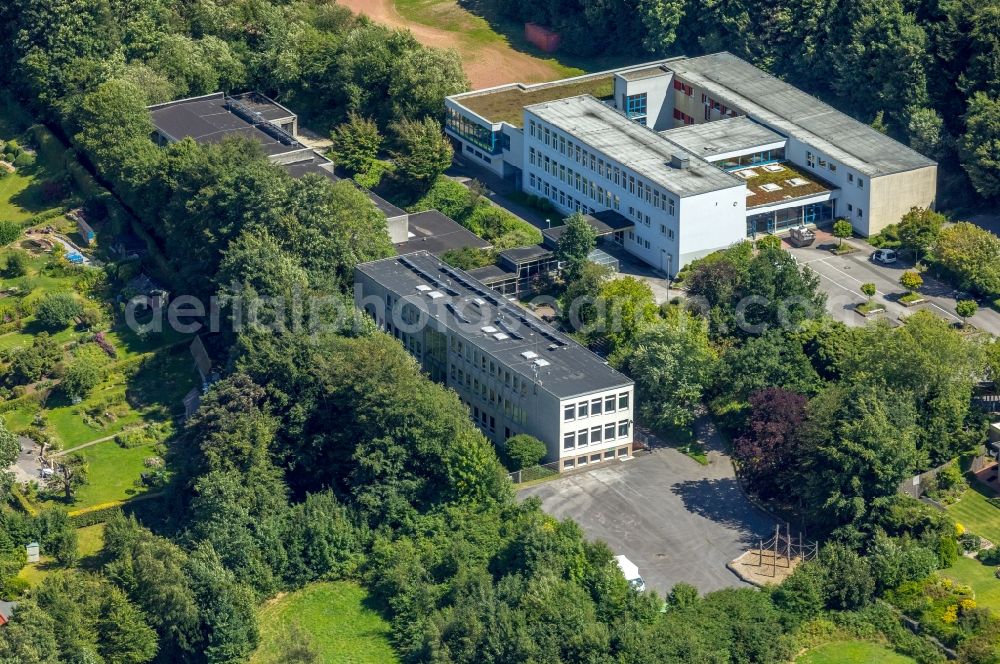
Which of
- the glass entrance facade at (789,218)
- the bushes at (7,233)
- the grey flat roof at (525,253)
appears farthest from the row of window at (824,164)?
the bushes at (7,233)

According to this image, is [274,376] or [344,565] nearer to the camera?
[344,565]

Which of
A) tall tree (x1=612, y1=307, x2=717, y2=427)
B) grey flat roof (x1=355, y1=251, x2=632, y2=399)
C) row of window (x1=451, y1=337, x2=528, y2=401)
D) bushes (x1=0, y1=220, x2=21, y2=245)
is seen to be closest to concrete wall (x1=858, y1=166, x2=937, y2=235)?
tall tree (x1=612, y1=307, x2=717, y2=427)

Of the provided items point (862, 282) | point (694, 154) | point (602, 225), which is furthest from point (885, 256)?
point (602, 225)

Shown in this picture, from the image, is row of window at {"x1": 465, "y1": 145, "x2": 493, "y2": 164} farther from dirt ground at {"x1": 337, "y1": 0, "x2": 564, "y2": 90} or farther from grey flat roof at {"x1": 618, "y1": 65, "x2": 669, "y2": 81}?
dirt ground at {"x1": 337, "y1": 0, "x2": 564, "y2": 90}

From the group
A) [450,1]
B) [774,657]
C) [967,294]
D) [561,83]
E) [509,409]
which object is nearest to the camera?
[774,657]

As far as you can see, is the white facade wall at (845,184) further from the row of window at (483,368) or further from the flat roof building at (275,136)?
the row of window at (483,368)

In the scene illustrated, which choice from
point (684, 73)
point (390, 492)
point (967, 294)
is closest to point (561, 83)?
point (684, 73)

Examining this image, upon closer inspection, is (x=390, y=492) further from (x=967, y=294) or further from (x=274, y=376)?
(x=967, y=294)
